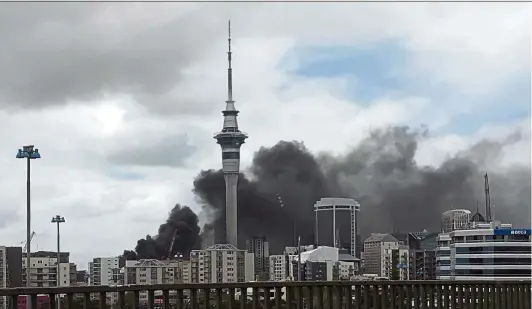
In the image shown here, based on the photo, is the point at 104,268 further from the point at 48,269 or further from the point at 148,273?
the point at 48,269

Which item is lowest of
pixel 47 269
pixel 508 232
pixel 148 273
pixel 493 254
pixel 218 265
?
pixel 148 273

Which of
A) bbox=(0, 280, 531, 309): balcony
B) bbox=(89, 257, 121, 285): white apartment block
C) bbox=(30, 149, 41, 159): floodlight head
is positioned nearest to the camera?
bbox=(0, 280, 531, 309): balcony

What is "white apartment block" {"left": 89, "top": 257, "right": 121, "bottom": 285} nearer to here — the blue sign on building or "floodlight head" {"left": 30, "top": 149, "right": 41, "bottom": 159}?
the blue sign on building

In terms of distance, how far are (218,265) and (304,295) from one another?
15820cm

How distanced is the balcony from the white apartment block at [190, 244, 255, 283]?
457ft

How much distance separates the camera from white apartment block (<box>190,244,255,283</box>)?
609ft

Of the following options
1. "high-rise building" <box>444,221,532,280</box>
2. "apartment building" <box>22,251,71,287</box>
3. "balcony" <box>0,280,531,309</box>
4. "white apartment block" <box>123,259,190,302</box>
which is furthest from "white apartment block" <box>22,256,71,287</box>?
"balcony" <box>0,280,531,309</box>

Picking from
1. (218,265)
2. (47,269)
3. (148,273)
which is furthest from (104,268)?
(47,269)

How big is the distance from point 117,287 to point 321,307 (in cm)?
1006

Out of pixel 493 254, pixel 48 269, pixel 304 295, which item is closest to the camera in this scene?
pixel 304 295

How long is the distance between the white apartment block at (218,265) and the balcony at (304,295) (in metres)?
139

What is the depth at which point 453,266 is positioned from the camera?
152m

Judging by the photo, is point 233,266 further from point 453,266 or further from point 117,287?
point 117,287

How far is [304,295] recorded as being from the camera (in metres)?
33.7
